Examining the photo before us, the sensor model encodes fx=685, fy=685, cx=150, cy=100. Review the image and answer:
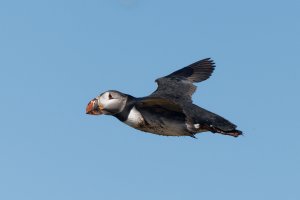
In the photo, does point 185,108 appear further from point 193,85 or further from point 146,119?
point 193,85

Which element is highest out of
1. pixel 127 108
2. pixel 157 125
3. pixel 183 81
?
pixel 183 81

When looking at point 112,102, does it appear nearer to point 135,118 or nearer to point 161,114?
point 135,118

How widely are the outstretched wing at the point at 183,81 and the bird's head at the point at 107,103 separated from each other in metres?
0.77

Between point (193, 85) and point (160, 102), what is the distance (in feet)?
12.3

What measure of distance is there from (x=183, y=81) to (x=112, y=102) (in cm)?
345

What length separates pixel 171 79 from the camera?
18.1 m

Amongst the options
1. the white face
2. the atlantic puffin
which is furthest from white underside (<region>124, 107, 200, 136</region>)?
the white face

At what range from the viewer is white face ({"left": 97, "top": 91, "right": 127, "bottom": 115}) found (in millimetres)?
15062

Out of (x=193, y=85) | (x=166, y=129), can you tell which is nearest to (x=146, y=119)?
(x=166, y=129)

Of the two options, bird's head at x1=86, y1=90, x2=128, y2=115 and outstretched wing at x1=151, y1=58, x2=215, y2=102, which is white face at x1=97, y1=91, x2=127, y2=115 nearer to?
bird's head at x1=86, y1=90, x2=128, y2=115

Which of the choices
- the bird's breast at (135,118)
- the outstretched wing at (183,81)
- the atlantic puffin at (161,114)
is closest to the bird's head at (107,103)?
the atlantic puffin at (161,114)

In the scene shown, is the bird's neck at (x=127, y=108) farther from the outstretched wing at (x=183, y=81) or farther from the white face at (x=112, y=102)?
the outstretched wing at (x=183, y=81)

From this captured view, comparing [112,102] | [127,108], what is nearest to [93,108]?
[112,102]

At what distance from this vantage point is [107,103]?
15227mm
